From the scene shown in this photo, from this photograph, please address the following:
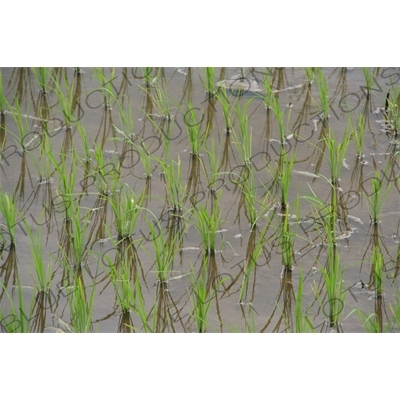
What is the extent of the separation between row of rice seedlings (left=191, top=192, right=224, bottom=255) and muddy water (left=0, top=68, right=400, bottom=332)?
3 cm

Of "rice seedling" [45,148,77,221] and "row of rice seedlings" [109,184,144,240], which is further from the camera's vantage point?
"rice seedling" [45,148,77,221]

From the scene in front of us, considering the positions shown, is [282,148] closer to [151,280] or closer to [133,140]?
[133,140]

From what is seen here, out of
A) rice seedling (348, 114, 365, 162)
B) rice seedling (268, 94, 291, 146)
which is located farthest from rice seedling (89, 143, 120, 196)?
rice seedling (348, 114, 365, 162)

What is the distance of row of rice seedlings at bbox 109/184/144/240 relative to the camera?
12.5 feet

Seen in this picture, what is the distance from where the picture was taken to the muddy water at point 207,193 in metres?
3.55

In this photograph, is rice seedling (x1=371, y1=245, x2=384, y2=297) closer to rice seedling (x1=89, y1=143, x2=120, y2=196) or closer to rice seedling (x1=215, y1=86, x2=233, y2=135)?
rice seedling (x1=215, y1=86, x2=233, y2=135)

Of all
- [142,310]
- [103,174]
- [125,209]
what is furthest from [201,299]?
[103,174]

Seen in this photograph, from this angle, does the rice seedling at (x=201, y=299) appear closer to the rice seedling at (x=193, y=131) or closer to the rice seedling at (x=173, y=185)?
the rice seedling at (x=173, y=185)

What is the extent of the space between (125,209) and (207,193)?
350mm

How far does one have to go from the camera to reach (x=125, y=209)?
3863 mm

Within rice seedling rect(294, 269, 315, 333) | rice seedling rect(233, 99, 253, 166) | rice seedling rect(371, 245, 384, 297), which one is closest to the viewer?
rice seedling rect(294, 269, 315, 333)

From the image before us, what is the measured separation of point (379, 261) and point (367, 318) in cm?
26

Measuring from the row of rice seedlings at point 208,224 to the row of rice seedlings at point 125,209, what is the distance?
23 centimetres
